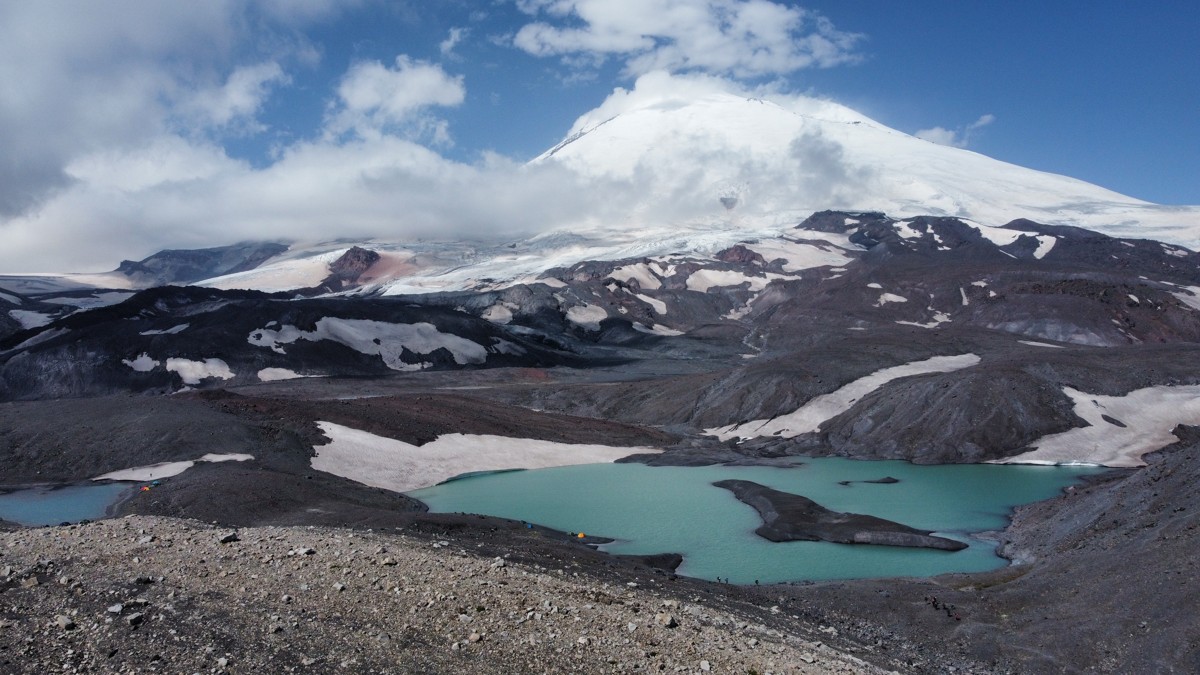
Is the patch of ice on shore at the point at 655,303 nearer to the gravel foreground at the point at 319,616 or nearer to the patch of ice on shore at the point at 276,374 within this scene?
the patch of ice on shore at the point at 276,374

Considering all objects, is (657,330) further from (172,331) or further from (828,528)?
(828,528)

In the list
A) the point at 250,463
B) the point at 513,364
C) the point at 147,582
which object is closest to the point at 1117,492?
the point at 147,582

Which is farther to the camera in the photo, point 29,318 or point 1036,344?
point 29,318

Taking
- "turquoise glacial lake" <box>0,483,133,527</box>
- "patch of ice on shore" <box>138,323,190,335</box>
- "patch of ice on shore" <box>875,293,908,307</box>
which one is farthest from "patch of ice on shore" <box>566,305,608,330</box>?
"turquoise glacial lake" <box>0,483,133,527</box>

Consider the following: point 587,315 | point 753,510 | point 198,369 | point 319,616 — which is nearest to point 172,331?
point 198,369

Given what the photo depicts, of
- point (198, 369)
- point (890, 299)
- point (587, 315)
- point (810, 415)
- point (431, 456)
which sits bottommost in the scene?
point (431, 456)

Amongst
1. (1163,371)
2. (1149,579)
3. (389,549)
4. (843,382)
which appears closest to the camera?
(389,549)

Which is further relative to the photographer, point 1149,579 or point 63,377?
point 63,377

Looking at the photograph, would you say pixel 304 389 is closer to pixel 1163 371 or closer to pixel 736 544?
pixel 736 544
